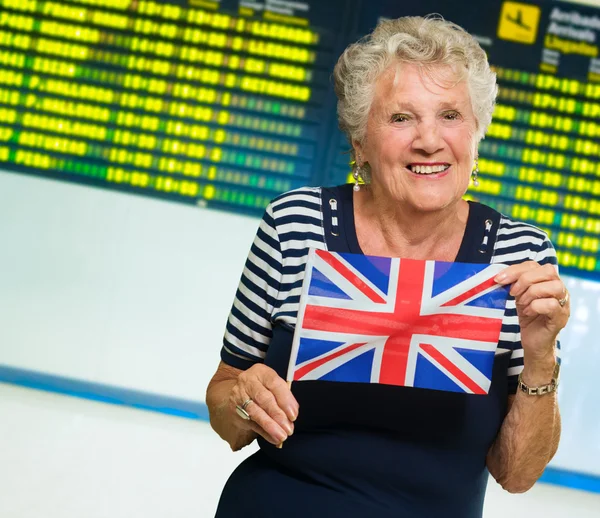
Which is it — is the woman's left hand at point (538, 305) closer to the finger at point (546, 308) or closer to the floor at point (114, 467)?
the finger at point (546, 308)

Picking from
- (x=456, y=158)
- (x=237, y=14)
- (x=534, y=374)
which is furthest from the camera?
(x=237, y=14)

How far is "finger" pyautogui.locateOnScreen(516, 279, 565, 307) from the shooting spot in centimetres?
131

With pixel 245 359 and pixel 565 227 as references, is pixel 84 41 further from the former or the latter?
pixel 245 359

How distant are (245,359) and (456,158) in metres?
0.54

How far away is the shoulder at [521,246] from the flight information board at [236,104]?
105 inches

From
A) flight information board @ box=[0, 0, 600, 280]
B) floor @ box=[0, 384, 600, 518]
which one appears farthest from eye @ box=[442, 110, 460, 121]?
flight information board @ box=[0, 0, 600, 280]

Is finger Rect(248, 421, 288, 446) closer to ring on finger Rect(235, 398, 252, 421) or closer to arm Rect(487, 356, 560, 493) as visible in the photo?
ring on finger Rect(235, 398, 252, 421)

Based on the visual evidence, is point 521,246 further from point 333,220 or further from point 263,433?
point 263,433

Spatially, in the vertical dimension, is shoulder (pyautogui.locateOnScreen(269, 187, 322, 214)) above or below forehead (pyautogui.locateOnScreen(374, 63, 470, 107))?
below

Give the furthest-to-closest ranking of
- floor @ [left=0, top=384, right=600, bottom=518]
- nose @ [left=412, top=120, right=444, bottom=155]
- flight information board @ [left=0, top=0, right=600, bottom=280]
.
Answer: flight information board @ [left=0, top=0, right=600, bottom=280]
floor @ [left=0, top=384, right=600, bottom=518]
nose @ [left=412, top=120, right=444, bottom=155]

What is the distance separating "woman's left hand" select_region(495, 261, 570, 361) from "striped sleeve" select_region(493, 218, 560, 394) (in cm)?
14

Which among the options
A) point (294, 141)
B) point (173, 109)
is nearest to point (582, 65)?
point (294, 141)

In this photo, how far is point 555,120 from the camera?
4.25 metres

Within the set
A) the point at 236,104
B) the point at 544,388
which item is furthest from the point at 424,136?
the point at 236,104
